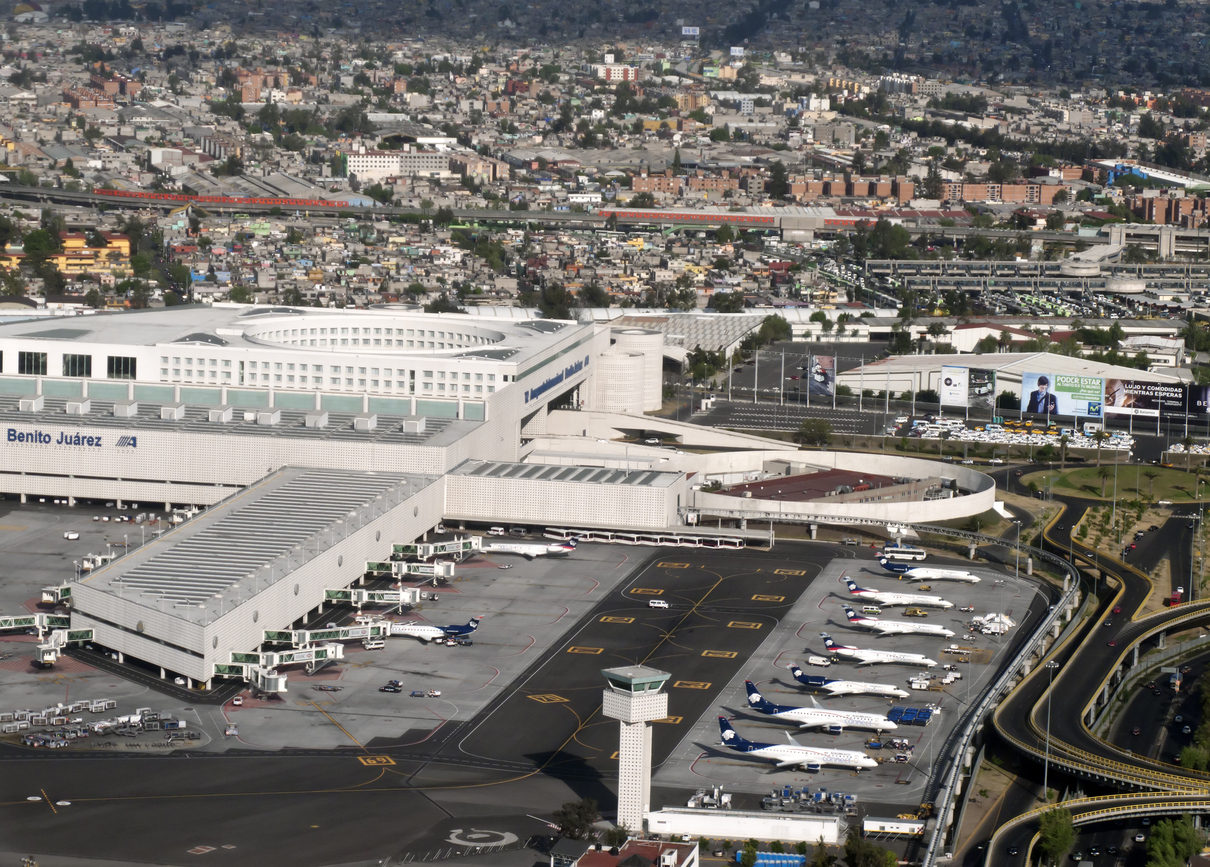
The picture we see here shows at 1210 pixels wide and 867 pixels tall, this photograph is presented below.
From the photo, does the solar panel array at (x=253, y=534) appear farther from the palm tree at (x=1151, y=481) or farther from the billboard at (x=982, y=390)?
the billboard at (x=982, y=390)

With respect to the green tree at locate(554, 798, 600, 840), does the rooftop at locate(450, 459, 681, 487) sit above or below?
above

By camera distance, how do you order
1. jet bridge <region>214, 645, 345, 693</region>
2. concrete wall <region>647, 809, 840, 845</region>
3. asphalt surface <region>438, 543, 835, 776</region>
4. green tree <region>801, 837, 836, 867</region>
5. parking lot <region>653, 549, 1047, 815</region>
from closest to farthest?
green tree <region>801, 837, 836, 867</region> < concrete wall <region>647, 809, 840, 845</region> < parking lot <region>653, 549, 1047, 815</region> < asphalt surface <region>438, 543, 835, 776</region> < jet bridge <region>214, 645, 345, 693</region>

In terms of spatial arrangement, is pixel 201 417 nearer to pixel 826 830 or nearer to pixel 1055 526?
pixel 1055 526

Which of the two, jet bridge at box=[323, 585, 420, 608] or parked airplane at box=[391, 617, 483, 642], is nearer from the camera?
parked airplane at box=[391, 617, 483, 642]

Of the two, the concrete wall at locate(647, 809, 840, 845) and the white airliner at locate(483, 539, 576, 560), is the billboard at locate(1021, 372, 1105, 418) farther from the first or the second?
the concrete wall at locate(647, 809, 840, 845)

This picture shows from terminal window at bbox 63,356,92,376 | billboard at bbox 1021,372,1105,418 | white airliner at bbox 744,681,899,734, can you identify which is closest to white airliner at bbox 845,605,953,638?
white airliner at bbox 744,681,899,734

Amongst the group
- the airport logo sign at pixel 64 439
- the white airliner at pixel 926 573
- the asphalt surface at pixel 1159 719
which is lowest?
the asphalt surface at pixel 1159 719

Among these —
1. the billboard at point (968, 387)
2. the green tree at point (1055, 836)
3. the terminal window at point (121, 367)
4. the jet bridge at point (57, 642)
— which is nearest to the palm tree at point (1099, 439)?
the billboard at point (968, 387)
